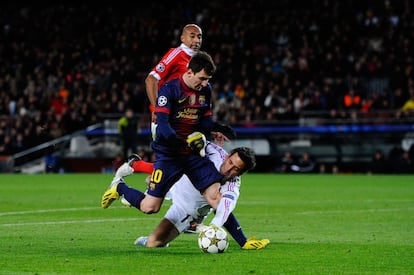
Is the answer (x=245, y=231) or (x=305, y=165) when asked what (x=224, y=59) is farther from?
(x=245, y=231)

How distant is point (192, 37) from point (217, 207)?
10.8 feet

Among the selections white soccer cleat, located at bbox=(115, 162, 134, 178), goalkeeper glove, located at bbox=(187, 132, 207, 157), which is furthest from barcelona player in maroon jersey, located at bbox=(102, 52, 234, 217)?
white soccer cleat, located at bbox=(115, 162, 134, 178)

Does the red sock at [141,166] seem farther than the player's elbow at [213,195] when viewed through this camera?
Yes

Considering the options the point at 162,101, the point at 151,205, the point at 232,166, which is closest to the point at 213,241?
the point at 232,166

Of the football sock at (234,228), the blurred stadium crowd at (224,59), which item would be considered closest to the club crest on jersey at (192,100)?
the football sock at (234,228)

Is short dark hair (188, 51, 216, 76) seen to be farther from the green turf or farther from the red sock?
the red sock

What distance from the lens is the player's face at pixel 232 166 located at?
9.91 meters

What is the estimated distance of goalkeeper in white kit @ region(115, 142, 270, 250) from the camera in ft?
32.3

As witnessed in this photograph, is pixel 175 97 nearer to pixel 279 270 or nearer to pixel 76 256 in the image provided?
pixel 76 256

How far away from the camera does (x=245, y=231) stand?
12289mm

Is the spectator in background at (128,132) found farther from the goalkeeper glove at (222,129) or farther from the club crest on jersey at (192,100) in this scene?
the club crest on jersey at (192,100)

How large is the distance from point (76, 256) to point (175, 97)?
6.60 ft

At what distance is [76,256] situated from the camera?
9.13 metres

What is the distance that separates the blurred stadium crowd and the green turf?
29.2 feet
